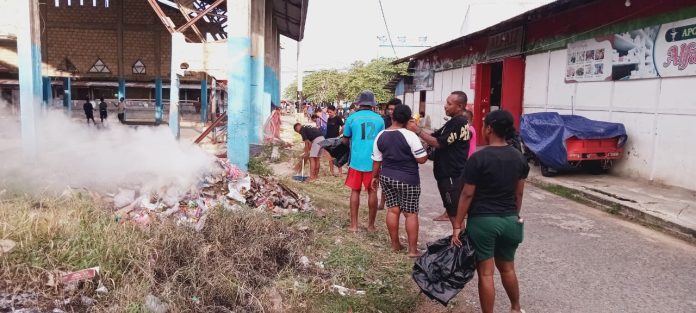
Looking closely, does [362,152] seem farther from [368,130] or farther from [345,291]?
[345,291]

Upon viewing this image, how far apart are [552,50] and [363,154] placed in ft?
27.6

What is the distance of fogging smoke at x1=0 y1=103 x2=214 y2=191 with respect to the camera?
6.12 meters

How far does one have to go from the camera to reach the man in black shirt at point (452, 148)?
5.07m

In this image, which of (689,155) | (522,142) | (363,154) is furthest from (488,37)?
(363,154)

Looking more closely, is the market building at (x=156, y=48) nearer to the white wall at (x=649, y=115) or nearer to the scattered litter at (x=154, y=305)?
the scattered litter at (x=154, y=305)

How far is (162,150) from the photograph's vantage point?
7.33 metres

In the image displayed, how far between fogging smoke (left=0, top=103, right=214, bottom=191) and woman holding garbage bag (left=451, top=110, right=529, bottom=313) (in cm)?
394

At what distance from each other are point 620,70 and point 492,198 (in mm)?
7955

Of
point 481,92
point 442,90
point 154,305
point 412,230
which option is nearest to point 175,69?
point 412,230

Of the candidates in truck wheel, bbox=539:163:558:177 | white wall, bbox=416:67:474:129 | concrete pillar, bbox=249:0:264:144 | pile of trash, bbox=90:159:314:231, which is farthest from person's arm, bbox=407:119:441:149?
white wall, bbox=416:67:474:129

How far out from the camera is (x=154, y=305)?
330 centimetres

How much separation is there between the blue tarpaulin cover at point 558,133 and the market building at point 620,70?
416mm

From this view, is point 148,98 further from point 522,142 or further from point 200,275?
point 200,275

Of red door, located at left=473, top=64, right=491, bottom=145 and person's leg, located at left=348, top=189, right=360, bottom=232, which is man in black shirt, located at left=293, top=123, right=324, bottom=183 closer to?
person's leg, located at left=348, top=189, right=360, bottom=232
